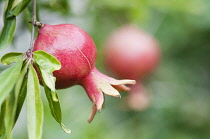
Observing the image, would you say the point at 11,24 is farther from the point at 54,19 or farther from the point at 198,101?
the point at 198,101

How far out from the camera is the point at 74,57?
3.71ft

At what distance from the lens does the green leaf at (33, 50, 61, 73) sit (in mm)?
1049

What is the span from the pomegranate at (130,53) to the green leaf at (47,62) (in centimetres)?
197

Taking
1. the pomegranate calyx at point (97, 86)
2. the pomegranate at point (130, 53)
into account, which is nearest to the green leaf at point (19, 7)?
the pomegranate calyx at point (97, 86)

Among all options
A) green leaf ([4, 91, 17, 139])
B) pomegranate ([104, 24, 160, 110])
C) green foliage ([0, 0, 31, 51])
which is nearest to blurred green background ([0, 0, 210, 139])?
pomegranate ([104, 24, 160, 110])

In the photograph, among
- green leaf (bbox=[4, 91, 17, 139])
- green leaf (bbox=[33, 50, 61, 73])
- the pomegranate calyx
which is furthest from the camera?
the pomegranate calyx

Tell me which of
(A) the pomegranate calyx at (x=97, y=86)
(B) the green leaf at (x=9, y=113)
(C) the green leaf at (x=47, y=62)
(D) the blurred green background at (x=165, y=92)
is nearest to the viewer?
(B) the green leaf at (x=9, y=113)

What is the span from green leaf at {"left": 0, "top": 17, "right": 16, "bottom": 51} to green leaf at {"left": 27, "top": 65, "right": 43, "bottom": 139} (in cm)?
18

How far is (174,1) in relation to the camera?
2.72 meters

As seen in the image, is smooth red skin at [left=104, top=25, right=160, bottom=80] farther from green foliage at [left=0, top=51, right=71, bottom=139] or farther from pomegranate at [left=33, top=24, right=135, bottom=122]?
green foliage at [left=0, top=51, right=71, bottom=139]

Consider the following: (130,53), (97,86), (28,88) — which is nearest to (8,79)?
(28,88)

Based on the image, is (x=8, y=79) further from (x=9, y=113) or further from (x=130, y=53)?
(x=130, y=53)

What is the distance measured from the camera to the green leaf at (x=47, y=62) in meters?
1.05

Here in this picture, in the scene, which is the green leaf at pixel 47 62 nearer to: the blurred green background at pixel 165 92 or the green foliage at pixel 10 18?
the green foliage at pixel 10 18
